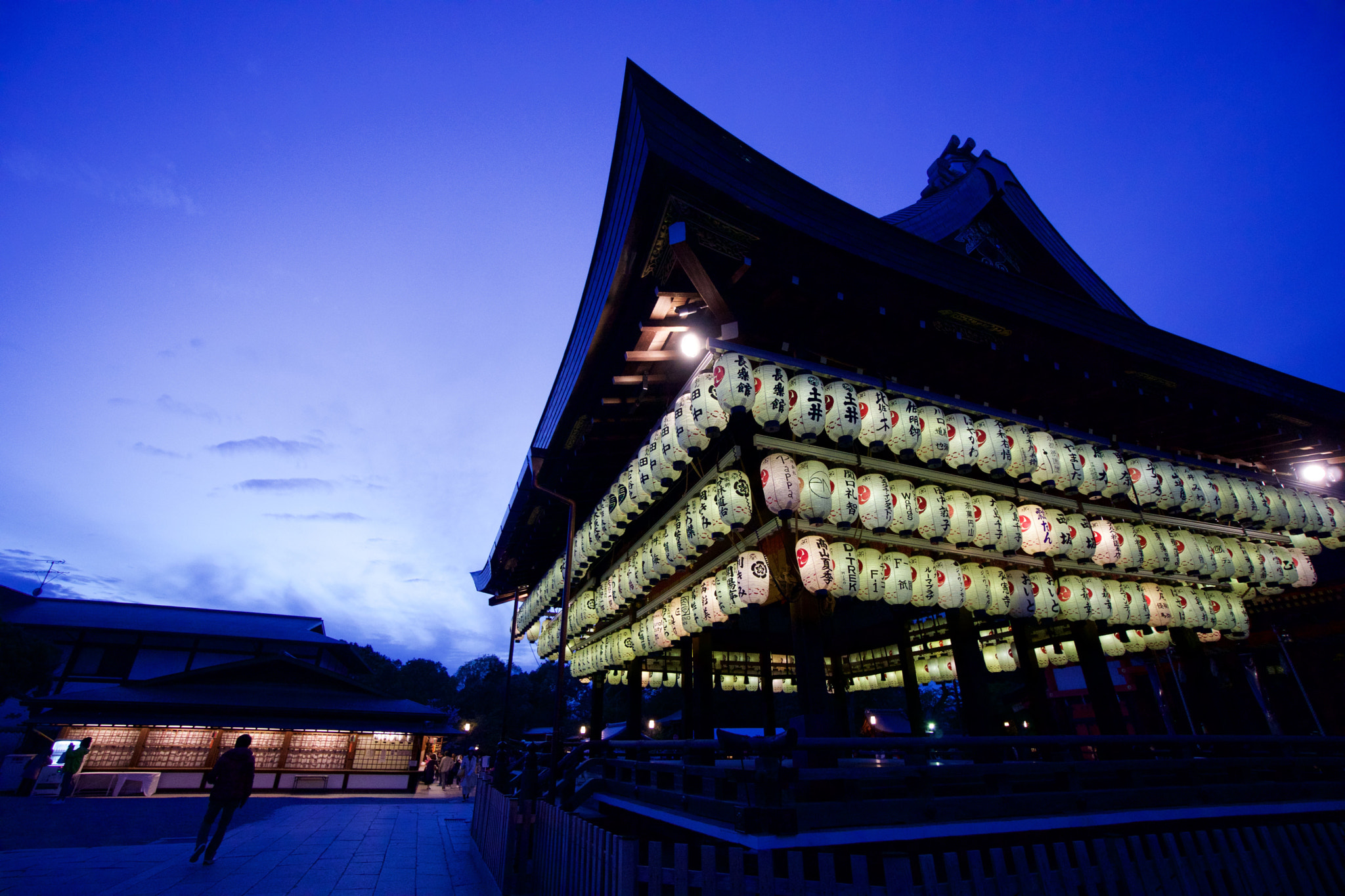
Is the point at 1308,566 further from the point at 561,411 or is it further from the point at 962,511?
the point at 561,411

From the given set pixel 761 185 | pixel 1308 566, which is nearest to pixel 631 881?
pixel 761 185

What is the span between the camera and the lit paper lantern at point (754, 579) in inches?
287

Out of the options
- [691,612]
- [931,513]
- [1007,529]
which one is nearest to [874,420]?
[931,513]

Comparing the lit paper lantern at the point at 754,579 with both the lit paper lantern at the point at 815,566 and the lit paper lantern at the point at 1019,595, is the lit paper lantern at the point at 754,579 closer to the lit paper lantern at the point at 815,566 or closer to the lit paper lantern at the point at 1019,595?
the lit paper lantern at the point at 815,566

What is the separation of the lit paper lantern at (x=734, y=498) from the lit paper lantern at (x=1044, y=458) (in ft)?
15.2

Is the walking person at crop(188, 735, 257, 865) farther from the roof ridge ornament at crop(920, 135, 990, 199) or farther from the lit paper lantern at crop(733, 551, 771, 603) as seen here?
the roof ridge ornament at crop(920, 135, 990, 199)

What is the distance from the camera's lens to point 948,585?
8.10 meters

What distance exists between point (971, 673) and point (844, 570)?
3.13m

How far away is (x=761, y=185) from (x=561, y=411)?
17.8 feet

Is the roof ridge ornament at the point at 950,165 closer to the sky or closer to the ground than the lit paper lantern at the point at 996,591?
closer to the sky

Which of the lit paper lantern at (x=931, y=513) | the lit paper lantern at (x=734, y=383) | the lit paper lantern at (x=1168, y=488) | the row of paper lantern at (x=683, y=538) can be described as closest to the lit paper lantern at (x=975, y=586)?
the lit paper lantern at (x=931, y=513)

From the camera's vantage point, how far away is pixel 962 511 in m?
8.12

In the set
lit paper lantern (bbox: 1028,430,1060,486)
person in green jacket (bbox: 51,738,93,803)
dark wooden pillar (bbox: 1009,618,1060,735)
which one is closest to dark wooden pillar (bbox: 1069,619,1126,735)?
dark wooden pillar (bbox: 1009,618,1060,735)

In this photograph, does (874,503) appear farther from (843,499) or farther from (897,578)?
(897,578)
